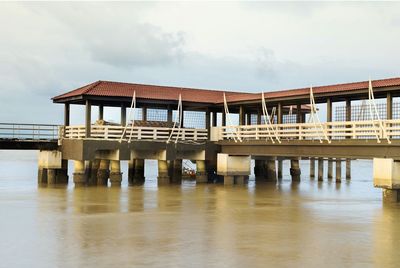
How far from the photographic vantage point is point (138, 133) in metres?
37.2

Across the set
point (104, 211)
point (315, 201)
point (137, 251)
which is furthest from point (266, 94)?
point (137, 251)

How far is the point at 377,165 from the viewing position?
26.8 m

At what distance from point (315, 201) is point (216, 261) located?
1542 centimetres

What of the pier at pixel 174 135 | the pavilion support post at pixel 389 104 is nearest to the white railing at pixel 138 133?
the pier at pixel 174 135

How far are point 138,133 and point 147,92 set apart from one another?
143 inches

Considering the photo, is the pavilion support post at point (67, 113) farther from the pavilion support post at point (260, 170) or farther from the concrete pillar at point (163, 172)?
the pavilion support post at point (260, 170)

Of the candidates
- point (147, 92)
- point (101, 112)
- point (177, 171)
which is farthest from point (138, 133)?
point (101, 112)

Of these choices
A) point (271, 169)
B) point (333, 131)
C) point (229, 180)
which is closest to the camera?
point (333, 131)

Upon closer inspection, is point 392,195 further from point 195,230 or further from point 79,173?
point 79,173

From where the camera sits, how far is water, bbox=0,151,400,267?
14281 millimetres

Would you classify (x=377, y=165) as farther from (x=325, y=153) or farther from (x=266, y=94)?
(x=266, y=94)

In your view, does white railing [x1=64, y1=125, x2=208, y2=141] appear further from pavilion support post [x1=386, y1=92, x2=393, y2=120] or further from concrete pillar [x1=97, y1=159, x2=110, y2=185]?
pavilion support post [x1=386, y1=92, x2=393, y2=120]

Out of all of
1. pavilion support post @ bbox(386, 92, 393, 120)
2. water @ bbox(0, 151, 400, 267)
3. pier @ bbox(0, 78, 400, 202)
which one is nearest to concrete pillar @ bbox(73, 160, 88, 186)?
pier @ bbox(0, 78, 400, 202)

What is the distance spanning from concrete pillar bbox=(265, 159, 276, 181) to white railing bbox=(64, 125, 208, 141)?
7256 millimetres
